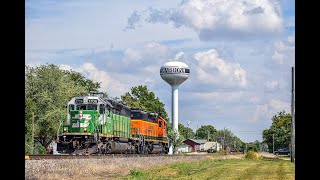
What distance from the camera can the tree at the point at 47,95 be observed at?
7344 cm

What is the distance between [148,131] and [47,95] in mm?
26398

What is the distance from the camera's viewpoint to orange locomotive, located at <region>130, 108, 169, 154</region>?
50.5 meters

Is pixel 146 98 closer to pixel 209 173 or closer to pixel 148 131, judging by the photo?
pixel 148 131

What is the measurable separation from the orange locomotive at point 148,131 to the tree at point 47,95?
16.7 m

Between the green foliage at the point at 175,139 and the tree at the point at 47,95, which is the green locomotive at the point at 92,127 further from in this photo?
the green foliage at the point at 175,139

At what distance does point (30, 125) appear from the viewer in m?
60.9

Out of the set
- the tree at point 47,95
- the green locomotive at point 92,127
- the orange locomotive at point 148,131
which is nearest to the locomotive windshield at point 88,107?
the green locomotive at point 92,127

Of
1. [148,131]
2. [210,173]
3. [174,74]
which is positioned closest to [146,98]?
[174,74]

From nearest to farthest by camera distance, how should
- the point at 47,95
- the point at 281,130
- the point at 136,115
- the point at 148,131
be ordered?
the point at 136,115 < the point at 148,131 < the point at 47,95 < the point at 281,130

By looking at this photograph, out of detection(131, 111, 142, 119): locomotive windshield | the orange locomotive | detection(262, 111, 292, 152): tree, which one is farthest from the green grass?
detection(262, 111, 292, 152): tree

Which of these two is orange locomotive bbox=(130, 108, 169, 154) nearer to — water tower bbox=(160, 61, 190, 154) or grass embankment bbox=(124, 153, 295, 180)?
grass embankment bbox=(124, 153, 295, 180)

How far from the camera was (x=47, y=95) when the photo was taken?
76125 mm
